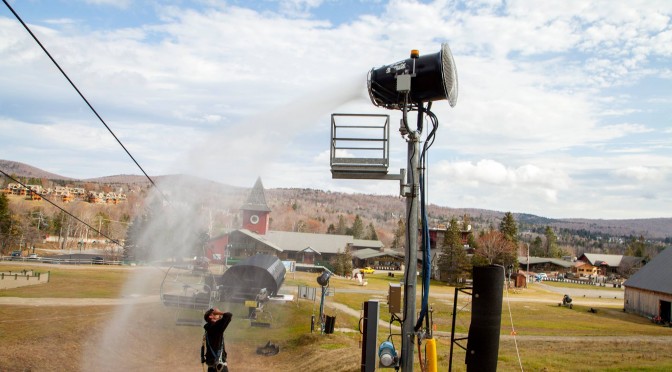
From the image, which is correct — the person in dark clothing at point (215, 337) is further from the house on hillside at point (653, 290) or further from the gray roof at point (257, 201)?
the gray roof at point (257, 201)

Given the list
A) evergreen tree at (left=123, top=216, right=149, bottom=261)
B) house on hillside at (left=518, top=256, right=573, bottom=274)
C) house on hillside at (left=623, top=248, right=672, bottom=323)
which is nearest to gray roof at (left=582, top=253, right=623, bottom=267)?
house on hillside at (left=518, top=256, right=573, bottom=274)

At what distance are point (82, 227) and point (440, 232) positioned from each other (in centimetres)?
8774

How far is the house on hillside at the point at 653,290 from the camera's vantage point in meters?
46.1

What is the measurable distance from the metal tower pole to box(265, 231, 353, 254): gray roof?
86467 millimetres

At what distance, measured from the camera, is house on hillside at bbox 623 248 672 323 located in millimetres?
46106

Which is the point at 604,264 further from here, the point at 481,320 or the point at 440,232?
the point at 481,320

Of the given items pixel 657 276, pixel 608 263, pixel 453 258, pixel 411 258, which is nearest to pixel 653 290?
pixel 657 276

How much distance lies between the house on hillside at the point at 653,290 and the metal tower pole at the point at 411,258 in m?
44.6

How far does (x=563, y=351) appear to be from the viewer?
84.9 ft

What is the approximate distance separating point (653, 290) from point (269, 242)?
61.3 m

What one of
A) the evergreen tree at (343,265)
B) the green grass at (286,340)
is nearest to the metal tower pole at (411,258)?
the green grass at (286,340)

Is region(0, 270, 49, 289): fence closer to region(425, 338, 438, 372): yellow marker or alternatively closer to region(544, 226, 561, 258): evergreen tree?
region(425, 338, 438, 372): yellow marker

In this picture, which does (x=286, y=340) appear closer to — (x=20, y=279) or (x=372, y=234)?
(x=20, y=279)

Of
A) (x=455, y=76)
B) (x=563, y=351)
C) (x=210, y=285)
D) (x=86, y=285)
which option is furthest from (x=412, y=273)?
(x=86, y=285)
